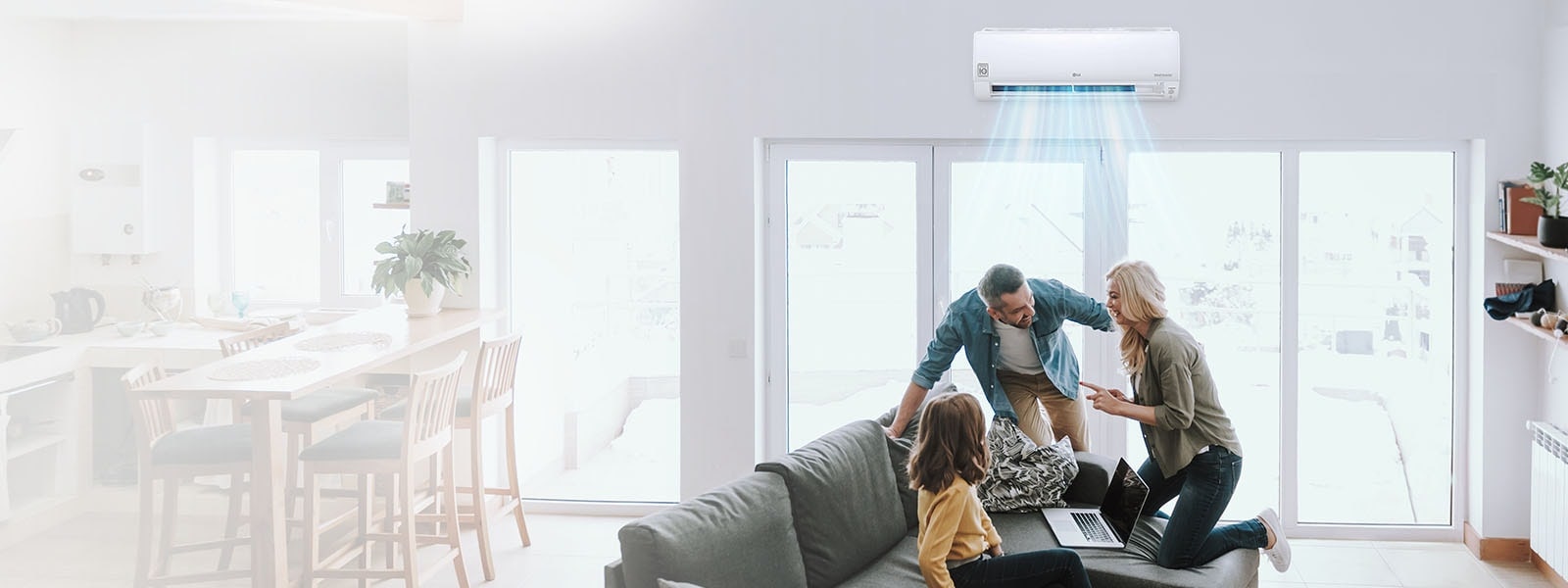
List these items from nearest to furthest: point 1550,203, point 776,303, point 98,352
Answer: point 98,352, point 1550,203, point 776,303

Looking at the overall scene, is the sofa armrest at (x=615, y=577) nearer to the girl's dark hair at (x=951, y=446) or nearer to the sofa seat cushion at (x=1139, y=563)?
the girl's dark hair at (x=951, y=446)

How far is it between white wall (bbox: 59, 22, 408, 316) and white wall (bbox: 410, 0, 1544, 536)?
334 millimetres

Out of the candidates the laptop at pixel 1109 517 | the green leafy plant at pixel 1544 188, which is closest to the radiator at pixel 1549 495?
the green leafy plant at pixel 1544 188

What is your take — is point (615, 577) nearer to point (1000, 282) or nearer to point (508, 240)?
point (1000, 282)

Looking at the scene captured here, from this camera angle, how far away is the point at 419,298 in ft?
18.9

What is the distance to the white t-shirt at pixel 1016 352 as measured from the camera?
480 centimetres

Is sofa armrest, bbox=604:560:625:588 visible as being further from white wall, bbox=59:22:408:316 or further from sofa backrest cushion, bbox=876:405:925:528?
white wall, bbox=59:22:408:316

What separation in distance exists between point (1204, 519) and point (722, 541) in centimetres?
163

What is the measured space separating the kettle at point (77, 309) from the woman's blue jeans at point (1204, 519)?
330 cm

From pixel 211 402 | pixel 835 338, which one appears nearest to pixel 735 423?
pixel 835 338

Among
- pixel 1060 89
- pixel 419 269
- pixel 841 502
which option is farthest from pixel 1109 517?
pixel 419 269

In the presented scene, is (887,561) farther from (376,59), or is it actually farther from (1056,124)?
(376,59)

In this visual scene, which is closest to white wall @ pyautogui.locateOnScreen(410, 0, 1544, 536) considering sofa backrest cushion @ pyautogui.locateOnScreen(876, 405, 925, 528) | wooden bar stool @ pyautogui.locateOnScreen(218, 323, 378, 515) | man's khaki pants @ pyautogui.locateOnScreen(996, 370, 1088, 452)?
wooden bar stool @ pyautogui.locateOnScreen(218, 323, 378, 515)

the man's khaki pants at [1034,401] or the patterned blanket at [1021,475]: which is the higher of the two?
the man's khaki pants at [1034,401]
